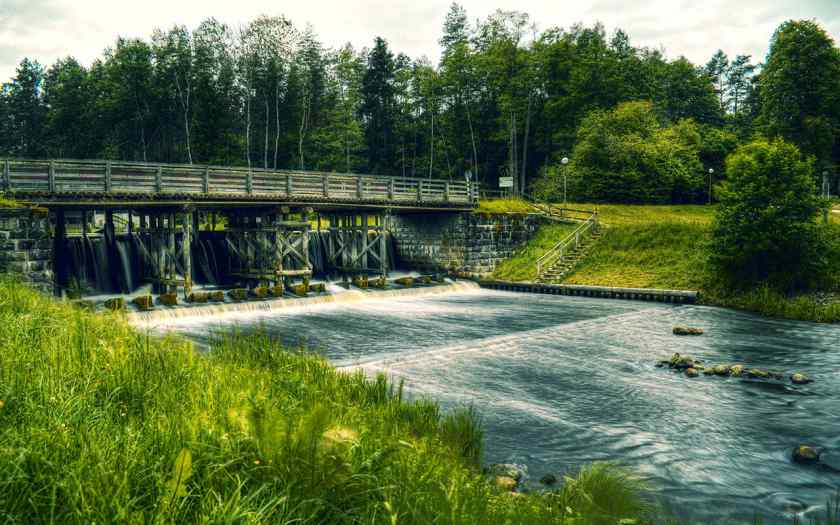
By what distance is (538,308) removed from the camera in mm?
26453

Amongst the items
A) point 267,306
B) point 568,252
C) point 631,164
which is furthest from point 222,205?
point 631,164

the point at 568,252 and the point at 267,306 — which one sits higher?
the point at 568,252

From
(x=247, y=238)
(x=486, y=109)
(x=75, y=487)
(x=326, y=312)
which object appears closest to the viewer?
(x=75, y=487)

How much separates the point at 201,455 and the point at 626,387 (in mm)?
11142

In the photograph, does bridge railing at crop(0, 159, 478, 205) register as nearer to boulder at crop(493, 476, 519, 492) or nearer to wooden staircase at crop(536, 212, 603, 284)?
wooden staircase at crop(536, 212, 603, 284)

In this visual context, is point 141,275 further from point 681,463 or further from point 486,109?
Answer: point 486,109

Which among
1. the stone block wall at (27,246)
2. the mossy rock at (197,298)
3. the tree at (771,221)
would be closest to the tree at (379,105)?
the mossy rock at (197,298)

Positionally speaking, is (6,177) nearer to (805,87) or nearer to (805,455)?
(805,455)

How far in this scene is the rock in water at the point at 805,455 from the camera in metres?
9.45

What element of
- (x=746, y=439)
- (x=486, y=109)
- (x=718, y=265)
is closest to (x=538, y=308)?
(x=718, y=265)

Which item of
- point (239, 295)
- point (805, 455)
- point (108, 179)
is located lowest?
point (805, 455)

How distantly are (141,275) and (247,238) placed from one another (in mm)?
5033

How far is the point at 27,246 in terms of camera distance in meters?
18.6

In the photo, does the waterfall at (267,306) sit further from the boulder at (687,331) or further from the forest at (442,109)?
the forest at (442,109)
